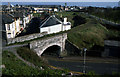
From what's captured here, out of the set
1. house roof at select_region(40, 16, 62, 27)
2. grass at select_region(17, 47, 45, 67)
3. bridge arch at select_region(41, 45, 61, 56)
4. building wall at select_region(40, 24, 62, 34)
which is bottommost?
bridge arch at select_region(41, 45, 61, 56)

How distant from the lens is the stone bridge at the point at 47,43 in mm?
15191

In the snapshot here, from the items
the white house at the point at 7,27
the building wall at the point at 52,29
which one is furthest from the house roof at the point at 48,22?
the white house at the point at 7,27

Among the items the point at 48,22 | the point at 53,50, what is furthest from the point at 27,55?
the point at 48,22

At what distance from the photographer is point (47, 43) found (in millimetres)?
17109

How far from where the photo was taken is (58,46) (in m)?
20.1

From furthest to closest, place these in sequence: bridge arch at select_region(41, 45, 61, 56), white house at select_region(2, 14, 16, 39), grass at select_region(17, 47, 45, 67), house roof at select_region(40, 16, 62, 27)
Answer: house roof at select_region(40, 16, 62, 27) < white house at select_region(2, 14, 16, 39) < bridge arch at select_region(41, 45, 61, 56) < grass at select_region(17, 47, 45, 67)

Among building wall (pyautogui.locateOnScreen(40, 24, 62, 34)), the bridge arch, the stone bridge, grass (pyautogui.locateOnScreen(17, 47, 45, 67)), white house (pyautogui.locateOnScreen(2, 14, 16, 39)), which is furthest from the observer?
building wall (pyautogui.locateOnScreen(40, 24, 62, 34))

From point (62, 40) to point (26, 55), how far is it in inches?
337

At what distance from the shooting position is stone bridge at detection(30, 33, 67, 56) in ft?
49.8

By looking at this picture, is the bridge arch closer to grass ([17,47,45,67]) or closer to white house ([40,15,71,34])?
white house ([40,15,71,34])

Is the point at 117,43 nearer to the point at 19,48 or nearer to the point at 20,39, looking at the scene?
the point at 19,48

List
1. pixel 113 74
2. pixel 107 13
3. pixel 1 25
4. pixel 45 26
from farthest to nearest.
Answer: pixel 45 26 < pixel 1 25 < pixel 107 13 < pixel 113 74

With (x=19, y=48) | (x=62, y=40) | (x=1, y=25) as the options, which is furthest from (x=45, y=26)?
(x=19, y=48)

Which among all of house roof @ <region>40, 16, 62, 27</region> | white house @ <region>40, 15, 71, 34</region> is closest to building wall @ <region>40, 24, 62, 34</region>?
white house @ <region>40, 15, 71, 34</region>
